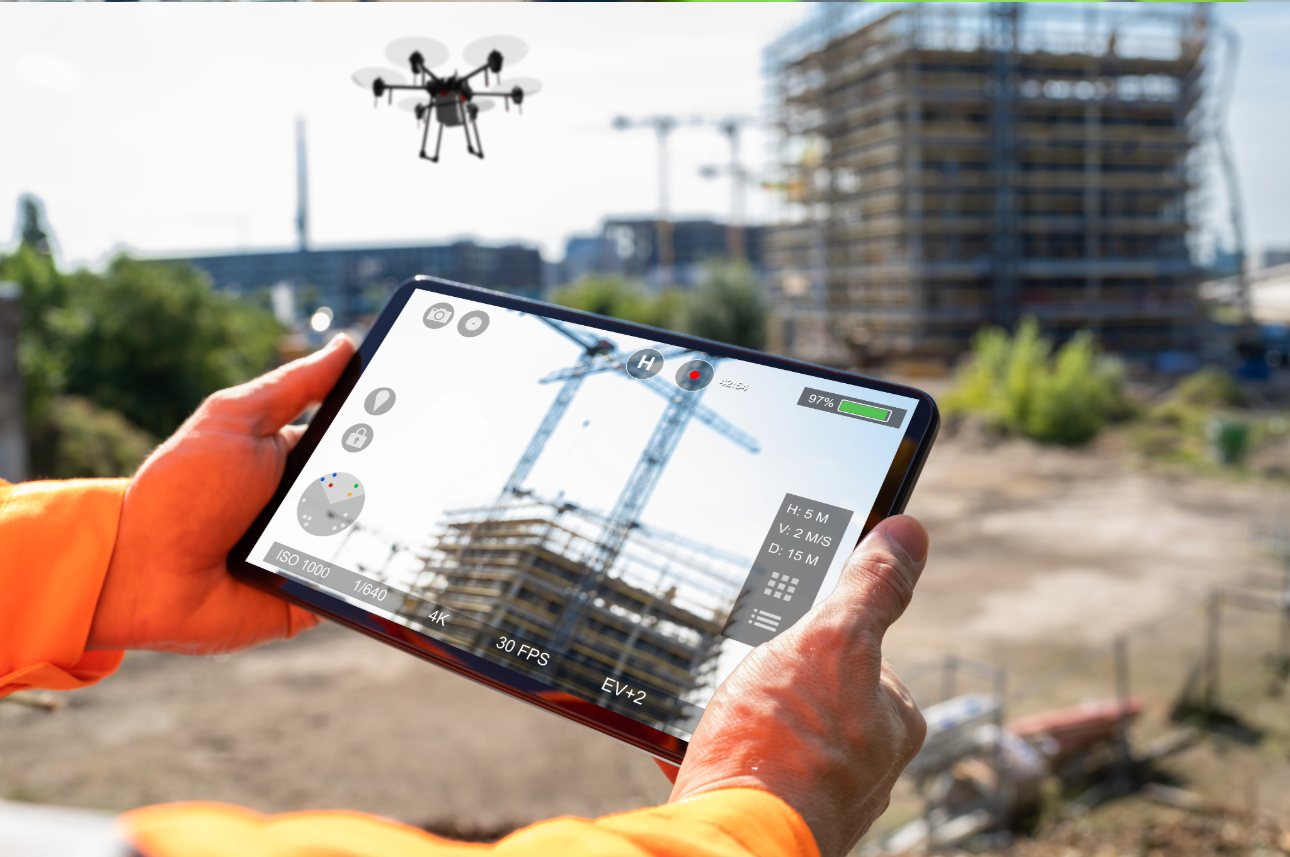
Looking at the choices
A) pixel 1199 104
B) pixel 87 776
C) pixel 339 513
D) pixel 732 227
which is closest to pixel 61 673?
pixel 339 513

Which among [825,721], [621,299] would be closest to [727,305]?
[621,299]

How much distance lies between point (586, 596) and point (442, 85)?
3.21 feet

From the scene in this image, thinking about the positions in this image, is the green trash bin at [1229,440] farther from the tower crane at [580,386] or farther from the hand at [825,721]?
the hand at [825,721]

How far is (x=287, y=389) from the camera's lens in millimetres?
1321

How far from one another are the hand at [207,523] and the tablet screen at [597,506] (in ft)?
0.32

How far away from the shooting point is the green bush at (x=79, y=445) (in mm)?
8727

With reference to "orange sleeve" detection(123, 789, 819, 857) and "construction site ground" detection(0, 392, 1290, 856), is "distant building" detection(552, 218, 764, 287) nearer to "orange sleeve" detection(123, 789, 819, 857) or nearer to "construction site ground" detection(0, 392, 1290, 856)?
"construction site ground" detection(0, 392, 1290, 856)

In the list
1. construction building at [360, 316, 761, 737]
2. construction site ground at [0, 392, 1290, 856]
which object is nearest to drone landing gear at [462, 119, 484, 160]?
construction building at [360, 316, 761, 737]

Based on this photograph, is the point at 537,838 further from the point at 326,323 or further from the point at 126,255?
the point at 126,255

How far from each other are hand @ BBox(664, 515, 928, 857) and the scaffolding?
5.3 inches

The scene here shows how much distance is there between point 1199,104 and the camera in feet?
78.4

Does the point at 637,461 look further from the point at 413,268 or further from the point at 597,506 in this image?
the point at 413,268

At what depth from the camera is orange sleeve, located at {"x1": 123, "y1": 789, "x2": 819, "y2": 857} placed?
38 cm

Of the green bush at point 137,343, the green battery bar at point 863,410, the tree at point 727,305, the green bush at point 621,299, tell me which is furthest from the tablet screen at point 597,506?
the green bush at point 621,299
